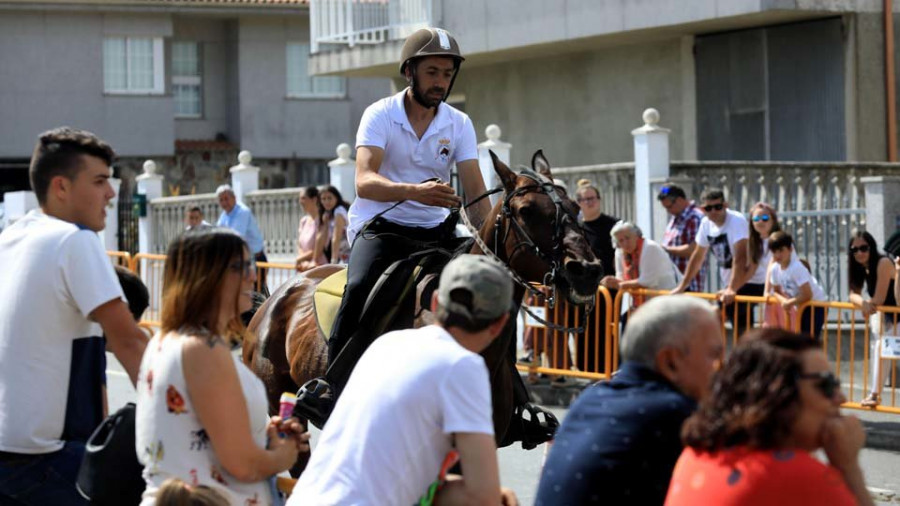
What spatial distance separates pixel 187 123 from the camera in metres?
47.0

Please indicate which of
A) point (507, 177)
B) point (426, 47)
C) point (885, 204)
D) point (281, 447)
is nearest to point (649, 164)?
point (885, 204)

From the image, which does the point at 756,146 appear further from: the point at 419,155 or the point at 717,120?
the point at 419,155

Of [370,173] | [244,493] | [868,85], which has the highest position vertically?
[868,85]

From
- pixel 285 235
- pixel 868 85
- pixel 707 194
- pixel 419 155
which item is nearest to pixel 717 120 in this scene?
pixel 868 85

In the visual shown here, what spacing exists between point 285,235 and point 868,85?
31.3 feet

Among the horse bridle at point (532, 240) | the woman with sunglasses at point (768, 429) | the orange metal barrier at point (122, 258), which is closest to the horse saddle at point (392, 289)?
the horse bridle at point (532, 240)

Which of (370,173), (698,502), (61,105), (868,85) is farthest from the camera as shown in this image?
(61,105)

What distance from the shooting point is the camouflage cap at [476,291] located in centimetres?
502

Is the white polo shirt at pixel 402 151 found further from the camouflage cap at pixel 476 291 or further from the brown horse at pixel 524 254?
the camouflage cap at pixel 476 291

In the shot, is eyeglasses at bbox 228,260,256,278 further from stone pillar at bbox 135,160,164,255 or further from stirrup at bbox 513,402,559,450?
stone pillar at bbox 135,160,164,255

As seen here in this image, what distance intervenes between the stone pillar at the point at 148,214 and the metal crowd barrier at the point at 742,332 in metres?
14.5

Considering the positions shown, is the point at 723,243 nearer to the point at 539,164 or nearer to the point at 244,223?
the point at 539,164

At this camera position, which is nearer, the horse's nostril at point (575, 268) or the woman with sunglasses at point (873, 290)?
the horse's nostril at point (575, 268)

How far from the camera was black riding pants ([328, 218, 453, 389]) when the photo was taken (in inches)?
334
